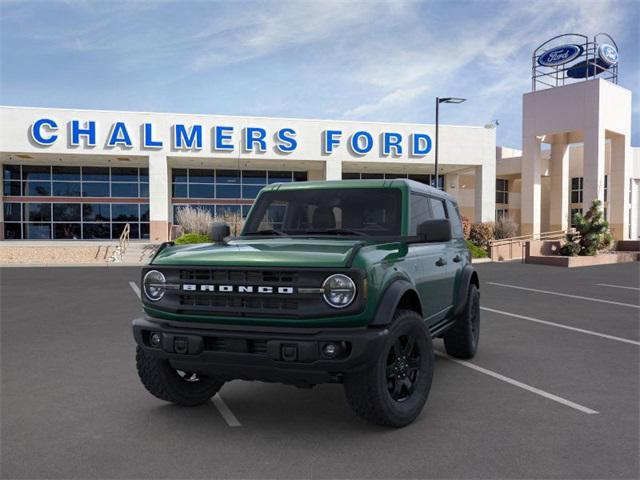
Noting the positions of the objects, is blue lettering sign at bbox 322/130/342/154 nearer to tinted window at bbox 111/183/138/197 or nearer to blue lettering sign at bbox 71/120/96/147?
tinted window at bbox 111/183/138/197

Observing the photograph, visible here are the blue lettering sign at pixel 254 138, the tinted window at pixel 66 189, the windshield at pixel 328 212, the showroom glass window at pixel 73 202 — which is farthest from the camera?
the tinted window at pixel 66 189

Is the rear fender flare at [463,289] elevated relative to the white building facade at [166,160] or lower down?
lower down

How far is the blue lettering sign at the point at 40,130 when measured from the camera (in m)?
30.2

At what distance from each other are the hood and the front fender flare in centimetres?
43

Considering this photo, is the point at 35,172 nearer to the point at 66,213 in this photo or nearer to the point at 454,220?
the point at 66,213

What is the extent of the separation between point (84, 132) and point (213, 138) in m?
6.94

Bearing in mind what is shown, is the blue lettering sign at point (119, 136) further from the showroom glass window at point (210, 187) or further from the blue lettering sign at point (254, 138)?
the blue lettering sign at point (254, 138)

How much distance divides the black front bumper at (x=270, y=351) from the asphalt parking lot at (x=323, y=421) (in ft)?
1.86

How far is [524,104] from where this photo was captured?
35.1 m

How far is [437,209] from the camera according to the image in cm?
614

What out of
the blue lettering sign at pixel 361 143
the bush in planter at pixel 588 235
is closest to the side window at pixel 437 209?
the bush in planter at pixel 588 235

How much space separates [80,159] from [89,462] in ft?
108

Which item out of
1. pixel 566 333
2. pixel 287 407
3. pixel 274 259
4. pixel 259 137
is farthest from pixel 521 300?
pixel 259 137

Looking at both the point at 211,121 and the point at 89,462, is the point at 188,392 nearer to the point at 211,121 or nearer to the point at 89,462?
the point at 89,462
